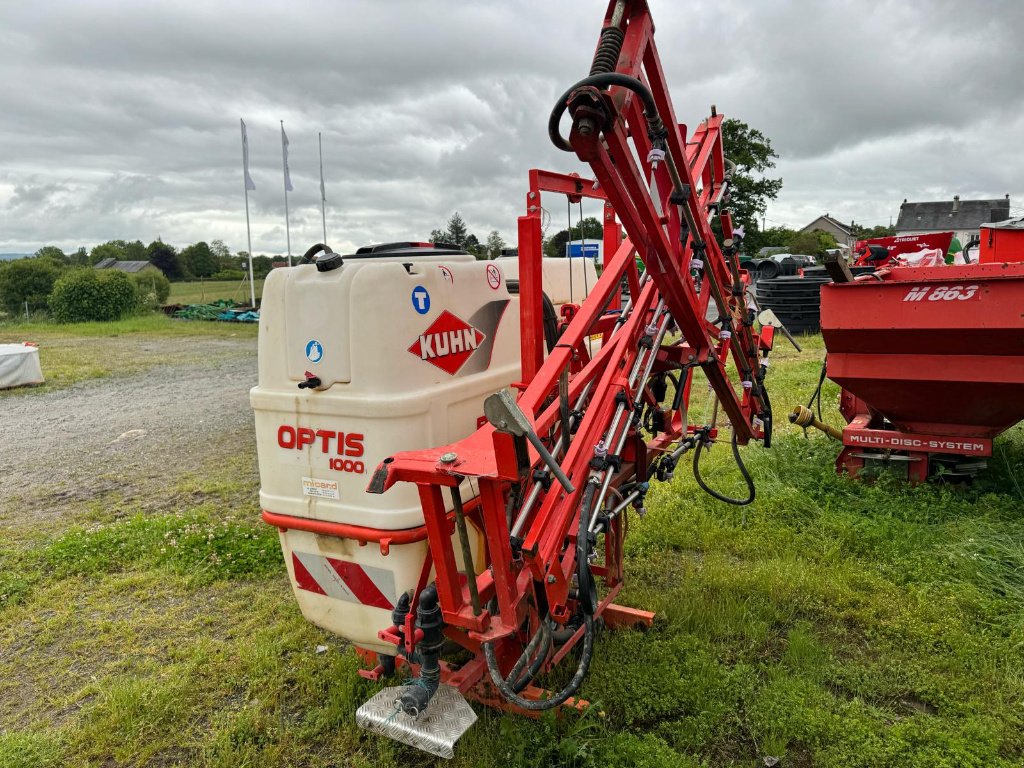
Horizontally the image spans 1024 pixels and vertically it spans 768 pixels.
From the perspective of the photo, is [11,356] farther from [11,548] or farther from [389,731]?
[389,731]

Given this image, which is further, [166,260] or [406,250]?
[166,260]

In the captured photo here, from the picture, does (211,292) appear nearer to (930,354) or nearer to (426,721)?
(930,354)

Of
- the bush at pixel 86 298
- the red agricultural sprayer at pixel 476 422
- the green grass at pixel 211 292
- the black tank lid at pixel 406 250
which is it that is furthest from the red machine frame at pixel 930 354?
the green grass at pixel 211 292

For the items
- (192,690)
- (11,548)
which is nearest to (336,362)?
(192,690)

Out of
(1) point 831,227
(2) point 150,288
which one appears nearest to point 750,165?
(2) point 150,288

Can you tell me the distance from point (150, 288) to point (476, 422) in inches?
1209

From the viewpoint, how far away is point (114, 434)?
840 centimetres

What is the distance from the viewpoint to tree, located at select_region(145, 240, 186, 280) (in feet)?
187

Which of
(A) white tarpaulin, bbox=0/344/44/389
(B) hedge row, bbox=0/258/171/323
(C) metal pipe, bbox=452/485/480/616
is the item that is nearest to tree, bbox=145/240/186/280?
(B) hedge row, bbox=0/258/171/323

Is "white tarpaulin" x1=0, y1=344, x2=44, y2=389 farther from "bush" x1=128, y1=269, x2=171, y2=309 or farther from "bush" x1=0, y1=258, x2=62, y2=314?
"bush" x1=0, y1=258, x2=62, y2=314

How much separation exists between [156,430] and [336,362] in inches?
268

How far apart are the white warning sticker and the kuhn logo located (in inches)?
24.2

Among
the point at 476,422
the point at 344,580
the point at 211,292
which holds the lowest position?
the point at 344,580

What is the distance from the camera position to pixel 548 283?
4328 mm
